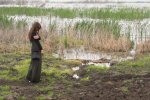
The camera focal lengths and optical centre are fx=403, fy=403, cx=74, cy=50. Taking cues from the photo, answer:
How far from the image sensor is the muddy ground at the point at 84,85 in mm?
8016

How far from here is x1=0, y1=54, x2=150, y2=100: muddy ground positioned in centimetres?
802

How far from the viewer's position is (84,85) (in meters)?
9.01

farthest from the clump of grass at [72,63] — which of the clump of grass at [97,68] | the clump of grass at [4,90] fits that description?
the clump of grass at [4,90]

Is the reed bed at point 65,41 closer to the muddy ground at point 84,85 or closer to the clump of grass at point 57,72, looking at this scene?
the muddy ground at point 84,85

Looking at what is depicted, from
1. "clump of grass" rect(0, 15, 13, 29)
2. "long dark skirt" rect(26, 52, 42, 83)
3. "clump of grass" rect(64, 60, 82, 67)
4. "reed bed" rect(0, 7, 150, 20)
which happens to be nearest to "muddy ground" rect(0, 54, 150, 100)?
"long dark skirt" rect(26, 52, 42, 83)

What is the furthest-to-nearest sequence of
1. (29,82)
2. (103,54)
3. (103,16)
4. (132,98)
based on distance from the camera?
(103,16)
(103,54)
(29,82)
(132,98)

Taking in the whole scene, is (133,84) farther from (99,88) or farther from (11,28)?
(11,28)

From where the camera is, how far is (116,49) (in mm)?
14531

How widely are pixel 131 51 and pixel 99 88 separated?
241 inches

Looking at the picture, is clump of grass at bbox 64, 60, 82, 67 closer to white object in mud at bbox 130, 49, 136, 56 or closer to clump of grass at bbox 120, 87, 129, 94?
white object in mud at bbox 130, 49, 136, 56

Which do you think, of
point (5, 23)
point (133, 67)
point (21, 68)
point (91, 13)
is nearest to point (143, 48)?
point (133, 67)

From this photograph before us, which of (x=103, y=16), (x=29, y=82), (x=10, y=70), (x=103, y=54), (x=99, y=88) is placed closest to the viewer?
(x=99, y=88)

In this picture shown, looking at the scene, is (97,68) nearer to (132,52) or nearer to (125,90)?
(125,90)

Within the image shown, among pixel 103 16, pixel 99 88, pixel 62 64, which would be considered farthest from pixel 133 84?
pixel 103 16
